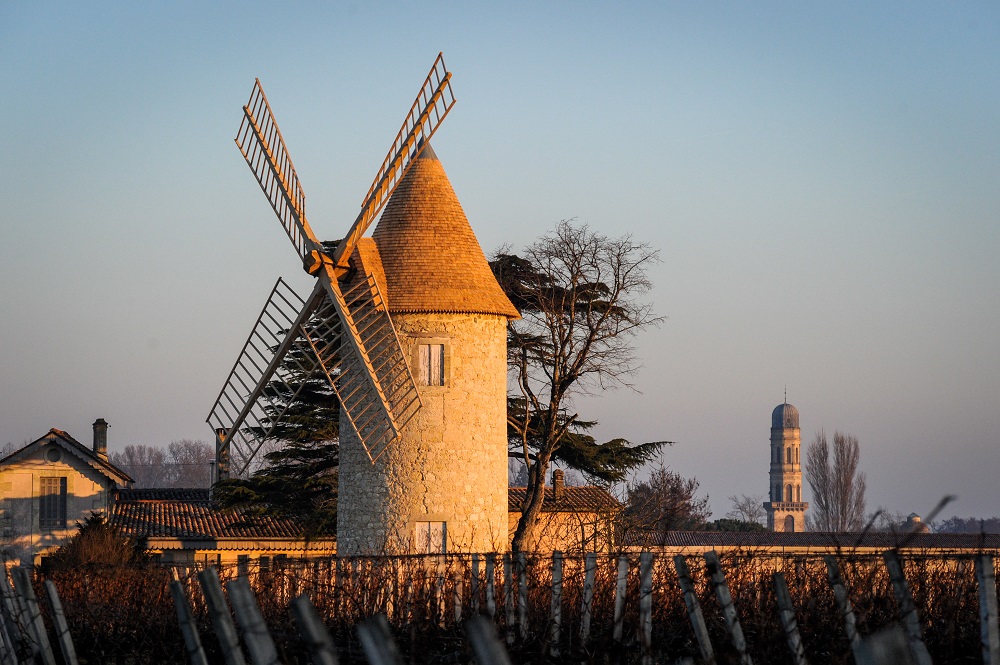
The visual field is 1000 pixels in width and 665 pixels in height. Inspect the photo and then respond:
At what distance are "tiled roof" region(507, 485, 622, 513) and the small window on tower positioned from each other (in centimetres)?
960

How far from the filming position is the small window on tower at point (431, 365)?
20.6 m

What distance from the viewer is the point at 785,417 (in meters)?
141

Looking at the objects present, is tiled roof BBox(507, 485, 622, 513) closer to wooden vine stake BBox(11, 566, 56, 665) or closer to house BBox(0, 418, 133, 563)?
house BBox(0, 418, 133, 563)

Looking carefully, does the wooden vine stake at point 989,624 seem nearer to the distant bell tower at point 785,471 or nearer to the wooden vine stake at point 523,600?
the wooden vine stake at point 523,600

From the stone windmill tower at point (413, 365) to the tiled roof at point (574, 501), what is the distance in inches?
360

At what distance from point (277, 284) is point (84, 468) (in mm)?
15353

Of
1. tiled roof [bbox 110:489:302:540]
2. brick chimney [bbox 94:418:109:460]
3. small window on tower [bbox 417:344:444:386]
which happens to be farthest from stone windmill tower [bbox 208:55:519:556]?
brick chimney [bbox 94:418:109:460]

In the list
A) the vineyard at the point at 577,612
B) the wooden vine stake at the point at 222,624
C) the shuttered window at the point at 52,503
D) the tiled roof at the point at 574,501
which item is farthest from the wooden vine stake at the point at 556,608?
the shuttered window at the point at 52,503

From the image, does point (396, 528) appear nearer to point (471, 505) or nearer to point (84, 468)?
point (471, 505)

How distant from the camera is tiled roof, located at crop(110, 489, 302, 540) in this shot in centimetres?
3469

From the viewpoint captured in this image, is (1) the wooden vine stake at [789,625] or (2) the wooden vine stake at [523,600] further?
(2) the wooden vine stake at [523,600]

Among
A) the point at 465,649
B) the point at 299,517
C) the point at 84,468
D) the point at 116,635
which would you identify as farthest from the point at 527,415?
the point at 465,649

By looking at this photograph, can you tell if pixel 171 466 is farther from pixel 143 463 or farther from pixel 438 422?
pixel 438 422

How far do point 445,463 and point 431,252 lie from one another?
3.50m
